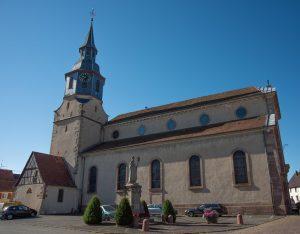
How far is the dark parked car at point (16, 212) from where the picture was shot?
25266mm

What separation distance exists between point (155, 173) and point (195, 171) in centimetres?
435

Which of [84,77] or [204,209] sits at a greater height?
[84,77]

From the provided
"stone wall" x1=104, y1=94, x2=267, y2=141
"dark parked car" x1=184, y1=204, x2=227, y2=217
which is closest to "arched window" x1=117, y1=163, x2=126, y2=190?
"stone wall" x1=104, y1=94, x2=267, y2=141

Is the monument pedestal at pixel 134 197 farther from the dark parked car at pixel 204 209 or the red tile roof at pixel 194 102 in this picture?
the red tile roof at pixel 194 102

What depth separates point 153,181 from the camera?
28.5m

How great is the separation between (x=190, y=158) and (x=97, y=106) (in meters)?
17.2

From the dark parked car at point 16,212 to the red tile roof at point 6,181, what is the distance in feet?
89.2

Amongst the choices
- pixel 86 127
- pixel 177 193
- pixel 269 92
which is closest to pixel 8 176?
pixel 86 127

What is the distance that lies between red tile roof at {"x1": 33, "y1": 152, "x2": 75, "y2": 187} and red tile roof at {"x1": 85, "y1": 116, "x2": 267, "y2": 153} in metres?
3.76

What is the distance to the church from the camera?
23.7 m

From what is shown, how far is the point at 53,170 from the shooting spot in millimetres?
32875

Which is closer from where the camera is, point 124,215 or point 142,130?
point 124,215

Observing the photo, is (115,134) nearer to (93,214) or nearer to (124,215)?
(93,214)

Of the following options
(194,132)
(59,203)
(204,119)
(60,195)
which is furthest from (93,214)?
(204,119)
